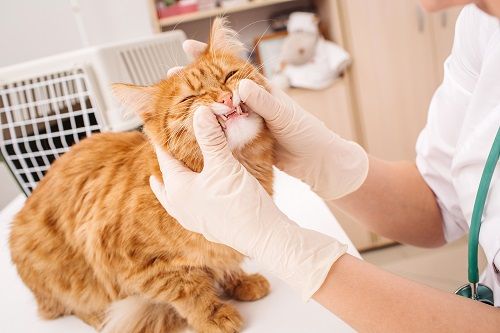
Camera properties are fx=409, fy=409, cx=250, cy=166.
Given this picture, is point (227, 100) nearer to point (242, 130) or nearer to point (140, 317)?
point (242, 130)

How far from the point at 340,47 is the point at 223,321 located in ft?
6.71

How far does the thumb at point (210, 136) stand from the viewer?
719 millimetres

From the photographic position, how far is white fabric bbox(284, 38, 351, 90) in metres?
2.43

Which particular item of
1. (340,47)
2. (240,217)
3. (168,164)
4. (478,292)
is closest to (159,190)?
(168,164)

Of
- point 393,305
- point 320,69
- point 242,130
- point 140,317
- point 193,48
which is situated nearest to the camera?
point 393,305

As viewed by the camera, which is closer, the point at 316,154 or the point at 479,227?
the point at 479,227

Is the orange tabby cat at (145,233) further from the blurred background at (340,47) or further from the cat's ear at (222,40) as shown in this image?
the blurred background at (340,47)

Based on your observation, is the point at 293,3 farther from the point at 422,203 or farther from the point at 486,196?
the point at 486,196

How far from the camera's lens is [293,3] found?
2.82m

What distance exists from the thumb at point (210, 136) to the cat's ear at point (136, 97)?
0.15 metres

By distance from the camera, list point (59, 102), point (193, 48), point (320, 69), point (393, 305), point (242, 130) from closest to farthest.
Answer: point (393, 305) < point (242, 130) < point (193, 48) < point (59, 102) < point (320, 69)

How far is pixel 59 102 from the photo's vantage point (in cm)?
121

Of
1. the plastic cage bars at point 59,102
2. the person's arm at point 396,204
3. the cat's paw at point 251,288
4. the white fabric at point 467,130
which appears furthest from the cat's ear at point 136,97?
the white fabric at point 467,130

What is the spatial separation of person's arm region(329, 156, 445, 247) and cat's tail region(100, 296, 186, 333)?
1.74 ft
